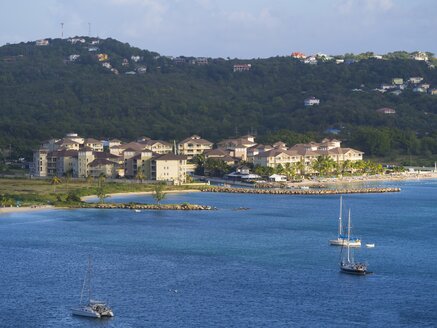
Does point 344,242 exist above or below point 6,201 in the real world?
below

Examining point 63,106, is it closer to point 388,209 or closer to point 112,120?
point 112,120

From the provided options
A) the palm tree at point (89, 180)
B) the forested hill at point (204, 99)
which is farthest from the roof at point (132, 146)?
the forested hill at point (204, 99)

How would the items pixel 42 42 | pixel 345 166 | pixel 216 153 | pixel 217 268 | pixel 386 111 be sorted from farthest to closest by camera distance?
pixel 42 42
pixel 386 111
pixel 216 153
pixel 345 166
pixel 217 268

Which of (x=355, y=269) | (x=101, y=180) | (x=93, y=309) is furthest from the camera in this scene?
(x=101, y=180)

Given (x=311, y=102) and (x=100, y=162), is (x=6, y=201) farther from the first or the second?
(x=311, y=102)

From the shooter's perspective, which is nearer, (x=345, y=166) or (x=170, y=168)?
(x=170, y=168)

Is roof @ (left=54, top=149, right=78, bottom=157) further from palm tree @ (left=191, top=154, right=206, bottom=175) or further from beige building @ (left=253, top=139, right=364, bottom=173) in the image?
beige building @ (left=253, top=139, right=364, bottom=173)

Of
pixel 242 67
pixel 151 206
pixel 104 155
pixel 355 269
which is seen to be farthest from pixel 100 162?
pixel 242 67

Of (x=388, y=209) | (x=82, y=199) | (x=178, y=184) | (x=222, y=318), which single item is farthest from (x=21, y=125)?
(x=222, y=318)
